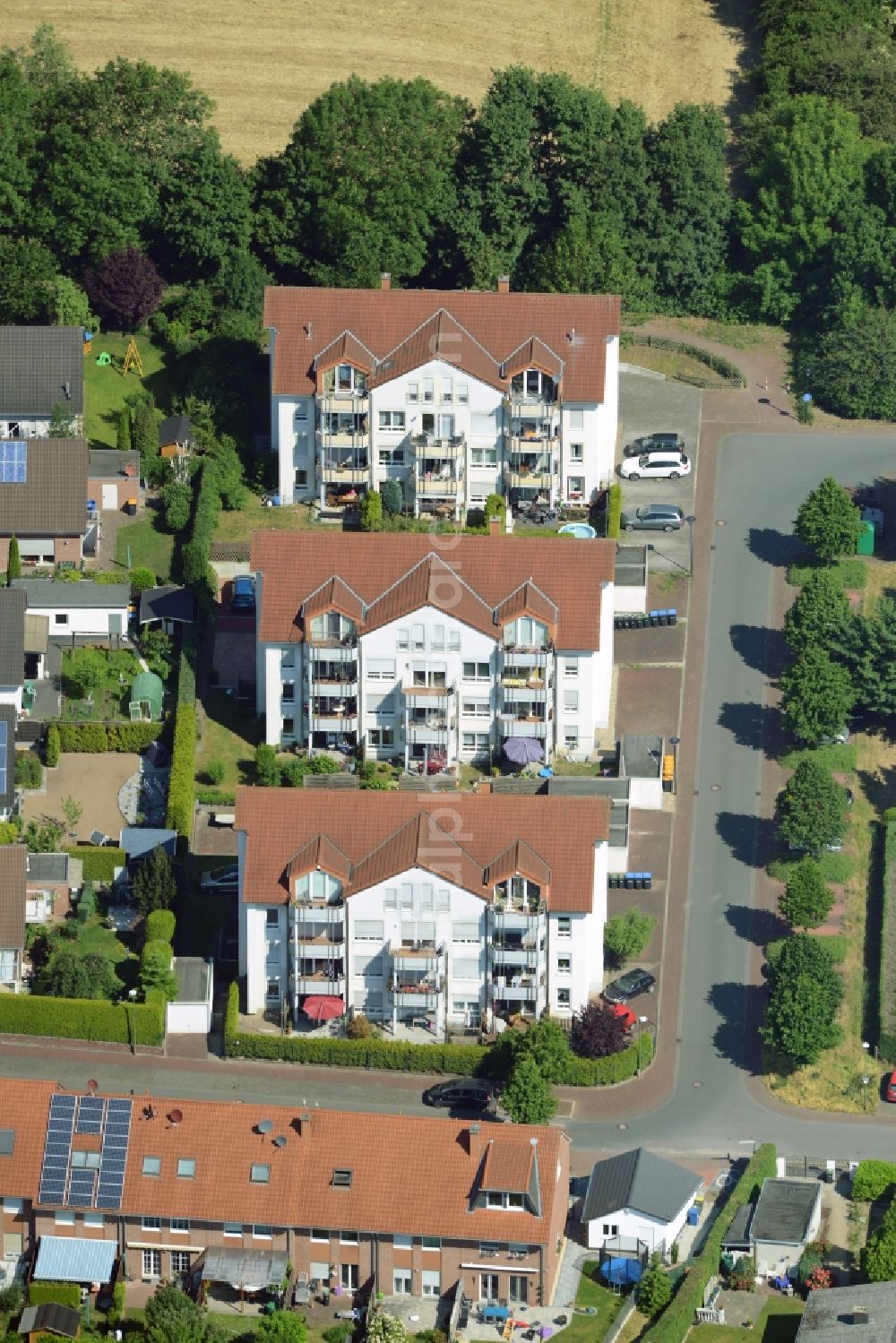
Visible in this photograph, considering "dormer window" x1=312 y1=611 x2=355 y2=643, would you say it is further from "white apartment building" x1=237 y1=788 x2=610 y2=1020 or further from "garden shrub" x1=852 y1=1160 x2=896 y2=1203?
"garden shrub" x1=852 y1=1160 x2=896 y2=1203

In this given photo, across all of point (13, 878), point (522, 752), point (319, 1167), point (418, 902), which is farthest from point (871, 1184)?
point (13, 878)

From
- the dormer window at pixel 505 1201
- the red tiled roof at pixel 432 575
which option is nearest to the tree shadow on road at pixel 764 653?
the red tiled roof at pixel 432 575

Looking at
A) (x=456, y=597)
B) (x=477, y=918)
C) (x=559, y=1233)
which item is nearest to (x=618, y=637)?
(x=456, y=597)

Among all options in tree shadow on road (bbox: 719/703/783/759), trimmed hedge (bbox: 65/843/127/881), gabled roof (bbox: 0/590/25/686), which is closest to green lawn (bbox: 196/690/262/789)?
trimmed hedge (bbox: 65/843/127/881)

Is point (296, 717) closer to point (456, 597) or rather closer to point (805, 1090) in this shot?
point (456, 597)

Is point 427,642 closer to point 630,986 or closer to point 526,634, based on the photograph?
point 526,634

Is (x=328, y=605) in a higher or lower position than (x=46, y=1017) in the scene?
higher
